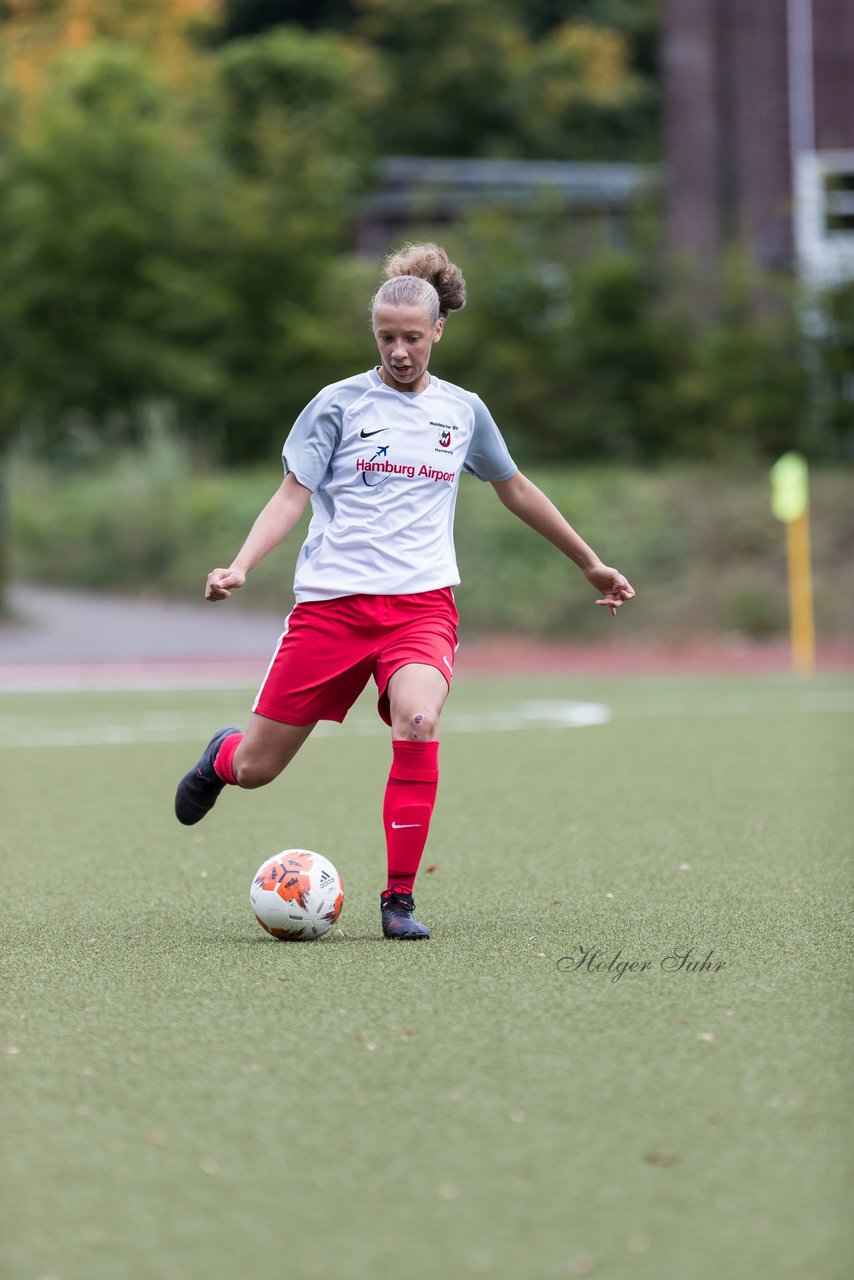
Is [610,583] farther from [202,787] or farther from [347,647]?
[202,787]

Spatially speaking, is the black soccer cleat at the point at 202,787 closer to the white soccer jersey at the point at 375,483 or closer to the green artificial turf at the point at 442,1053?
the green artificial turf at the point at 442,1053

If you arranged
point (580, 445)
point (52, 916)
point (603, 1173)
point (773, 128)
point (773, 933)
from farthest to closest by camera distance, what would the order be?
point (773, 128) → point (580, 445) → point (52, 916) → point (773, 933) → point (603, 1173)

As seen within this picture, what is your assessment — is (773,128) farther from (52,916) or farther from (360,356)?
(52,916)

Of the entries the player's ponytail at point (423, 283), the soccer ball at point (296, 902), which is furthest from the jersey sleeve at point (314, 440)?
the soccer ball at point (296, 902)

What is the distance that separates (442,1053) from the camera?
4.26 m

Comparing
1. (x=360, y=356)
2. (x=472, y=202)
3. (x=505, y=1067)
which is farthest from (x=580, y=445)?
(x=505, y=1067)

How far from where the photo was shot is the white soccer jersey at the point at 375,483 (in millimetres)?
5805

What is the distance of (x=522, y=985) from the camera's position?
499 cm

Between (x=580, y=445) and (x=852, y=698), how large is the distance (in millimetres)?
12063

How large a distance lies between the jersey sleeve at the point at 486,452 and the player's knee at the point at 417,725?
2.67 ft

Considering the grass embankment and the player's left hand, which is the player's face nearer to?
the player's left hand

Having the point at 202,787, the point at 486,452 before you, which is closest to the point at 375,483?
the point at 486,452

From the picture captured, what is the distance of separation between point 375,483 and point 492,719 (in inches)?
331

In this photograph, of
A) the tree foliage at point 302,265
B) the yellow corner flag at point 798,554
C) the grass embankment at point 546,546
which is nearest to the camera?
the yellow corner flag at point 798,554
